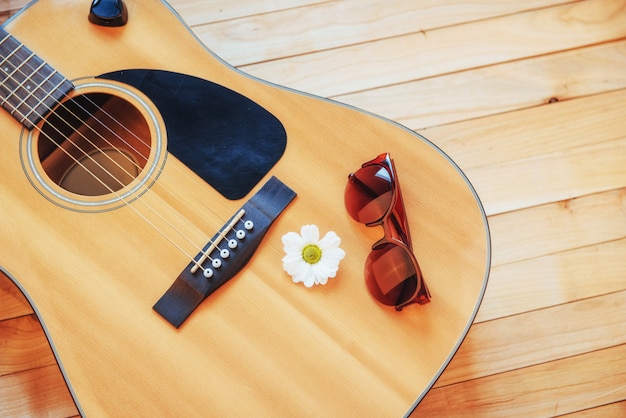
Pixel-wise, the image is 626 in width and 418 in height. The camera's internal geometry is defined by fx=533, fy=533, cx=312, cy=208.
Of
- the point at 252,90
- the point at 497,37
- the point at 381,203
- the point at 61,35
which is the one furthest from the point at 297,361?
the point at 497,37

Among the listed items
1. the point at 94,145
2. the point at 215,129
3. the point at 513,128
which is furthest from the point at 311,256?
the point at 513,128

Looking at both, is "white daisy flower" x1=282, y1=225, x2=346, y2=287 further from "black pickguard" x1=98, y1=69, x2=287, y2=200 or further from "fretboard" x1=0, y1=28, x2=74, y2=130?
"fretboard" x1=0, y1=28, x2=74, y2=130

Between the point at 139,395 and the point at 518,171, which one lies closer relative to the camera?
the point at 139,395

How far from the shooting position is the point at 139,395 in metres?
0.88

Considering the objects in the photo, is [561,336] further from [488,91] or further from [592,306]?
[488,91]

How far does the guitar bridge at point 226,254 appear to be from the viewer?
0.91 meters

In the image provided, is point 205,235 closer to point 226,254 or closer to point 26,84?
point 226,254

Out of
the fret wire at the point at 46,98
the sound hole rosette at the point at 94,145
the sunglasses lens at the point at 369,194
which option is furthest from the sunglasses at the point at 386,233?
the fret wire at the point at 46,98

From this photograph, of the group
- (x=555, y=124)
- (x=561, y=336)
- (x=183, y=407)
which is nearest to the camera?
(x=183, y=407)

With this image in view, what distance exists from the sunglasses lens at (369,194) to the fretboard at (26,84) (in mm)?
552

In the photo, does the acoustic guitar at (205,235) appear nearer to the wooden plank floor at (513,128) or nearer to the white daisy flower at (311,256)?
the white daisy flower at (311,256)

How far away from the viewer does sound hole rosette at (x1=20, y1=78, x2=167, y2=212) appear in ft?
3.11

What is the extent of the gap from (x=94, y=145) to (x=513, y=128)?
3.37ft

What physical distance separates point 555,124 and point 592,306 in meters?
0.48
